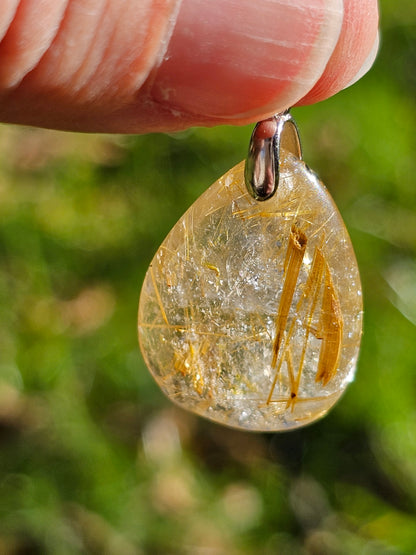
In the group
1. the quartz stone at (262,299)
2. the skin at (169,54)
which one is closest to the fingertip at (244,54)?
the skin at (169,54)

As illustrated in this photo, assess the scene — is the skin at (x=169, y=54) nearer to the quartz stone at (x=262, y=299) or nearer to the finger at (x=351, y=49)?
the finger at (x=351, y=49)

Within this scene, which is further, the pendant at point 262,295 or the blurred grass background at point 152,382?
the blurred grass background at point 152,382

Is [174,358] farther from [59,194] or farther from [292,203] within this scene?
[59,194]

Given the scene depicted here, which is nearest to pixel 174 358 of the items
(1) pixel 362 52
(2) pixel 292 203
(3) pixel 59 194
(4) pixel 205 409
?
(4) pixel 205 409

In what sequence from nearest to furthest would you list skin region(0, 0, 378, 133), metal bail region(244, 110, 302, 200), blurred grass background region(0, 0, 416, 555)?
skin region(0, 0, 378, 133) < metal bail region(244, 110, 302, 200) < blurred grass background region(0, 0, 416, 555)

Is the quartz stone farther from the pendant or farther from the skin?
the skin

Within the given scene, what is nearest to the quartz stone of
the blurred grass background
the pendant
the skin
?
the pendant

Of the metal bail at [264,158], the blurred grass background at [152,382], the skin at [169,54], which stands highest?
the skin at [169,54]

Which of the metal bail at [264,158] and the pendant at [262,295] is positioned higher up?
the metal bail at [264,158]
